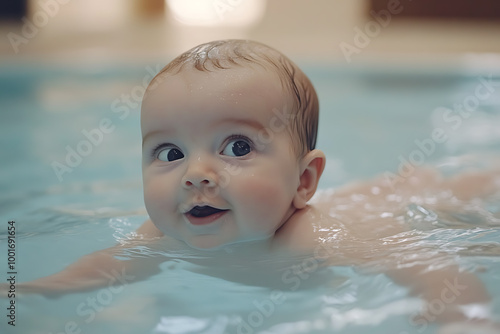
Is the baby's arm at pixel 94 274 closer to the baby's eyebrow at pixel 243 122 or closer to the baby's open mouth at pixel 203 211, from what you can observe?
the baby's open mouth at pixel 203 211

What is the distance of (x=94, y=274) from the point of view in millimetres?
1505

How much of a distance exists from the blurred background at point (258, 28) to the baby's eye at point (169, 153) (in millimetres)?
4523

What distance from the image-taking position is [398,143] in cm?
348

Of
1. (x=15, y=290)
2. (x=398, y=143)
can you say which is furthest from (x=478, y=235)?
(x=398, y=143)

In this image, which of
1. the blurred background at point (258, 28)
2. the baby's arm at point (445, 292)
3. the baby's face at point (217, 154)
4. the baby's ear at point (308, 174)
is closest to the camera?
the baby's arm at point (445, 292)

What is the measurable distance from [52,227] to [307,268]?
2.74 feet

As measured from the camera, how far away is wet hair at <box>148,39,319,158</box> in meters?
1.45

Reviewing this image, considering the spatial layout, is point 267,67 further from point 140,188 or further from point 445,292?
point 140,188

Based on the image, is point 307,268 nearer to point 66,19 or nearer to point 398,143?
point 398,143

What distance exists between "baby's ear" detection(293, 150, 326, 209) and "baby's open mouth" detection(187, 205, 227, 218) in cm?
23

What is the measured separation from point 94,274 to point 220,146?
0.45m

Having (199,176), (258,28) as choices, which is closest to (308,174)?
(199,176)

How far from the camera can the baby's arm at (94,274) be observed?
4.70 ft

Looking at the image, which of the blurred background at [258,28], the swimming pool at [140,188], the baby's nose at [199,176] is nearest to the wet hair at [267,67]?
the baby's nose at [199,176]
